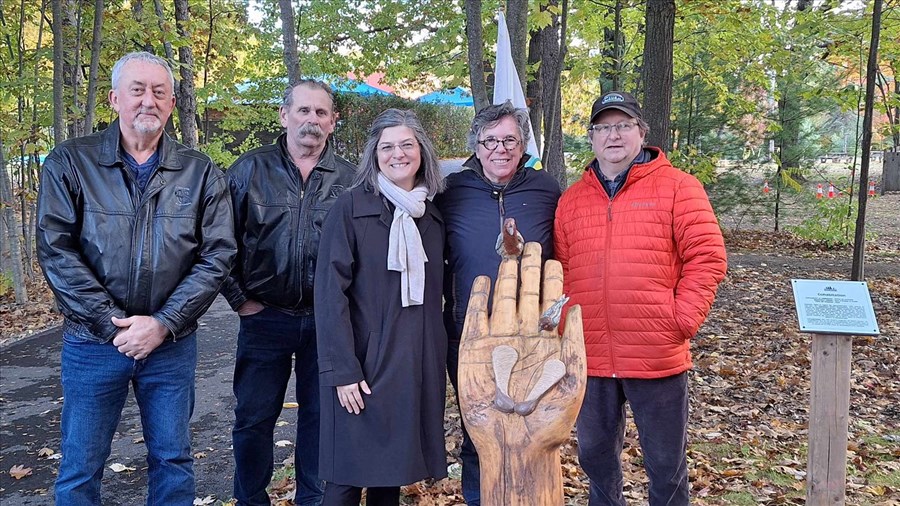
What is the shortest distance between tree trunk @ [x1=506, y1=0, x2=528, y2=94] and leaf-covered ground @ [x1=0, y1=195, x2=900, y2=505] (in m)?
2.80

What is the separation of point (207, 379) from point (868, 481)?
5021 mm

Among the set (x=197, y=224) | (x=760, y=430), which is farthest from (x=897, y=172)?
(x=197, y=224)

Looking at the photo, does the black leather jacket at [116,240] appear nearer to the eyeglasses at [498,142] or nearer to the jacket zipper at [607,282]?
the eyeglasses at [498,142]

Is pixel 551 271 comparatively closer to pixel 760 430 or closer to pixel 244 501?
pixel 244 501

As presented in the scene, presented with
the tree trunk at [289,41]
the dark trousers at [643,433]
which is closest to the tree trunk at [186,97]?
the tree trunk at [289,41]

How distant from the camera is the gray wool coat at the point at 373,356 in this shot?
261 cm

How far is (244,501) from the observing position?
3.30 meters

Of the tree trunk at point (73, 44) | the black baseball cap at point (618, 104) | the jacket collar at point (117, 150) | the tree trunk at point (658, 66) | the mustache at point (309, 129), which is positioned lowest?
the jacket collar at point (117, 150)

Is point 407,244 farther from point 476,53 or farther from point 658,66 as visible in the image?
point 658,66

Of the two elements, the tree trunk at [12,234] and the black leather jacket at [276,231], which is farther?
the tree trunk at [12,234]

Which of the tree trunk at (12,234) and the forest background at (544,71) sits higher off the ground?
the forest background at (544,71)

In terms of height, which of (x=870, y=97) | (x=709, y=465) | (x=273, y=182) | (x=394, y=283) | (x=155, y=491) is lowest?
(x=709, y=465)

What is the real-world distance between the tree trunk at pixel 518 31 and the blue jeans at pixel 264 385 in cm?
322

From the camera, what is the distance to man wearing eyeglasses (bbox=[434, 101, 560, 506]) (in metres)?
2.91
